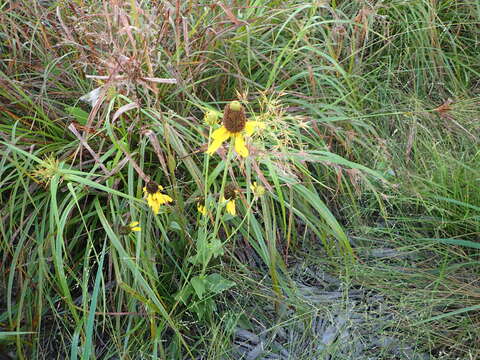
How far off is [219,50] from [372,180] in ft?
2.18

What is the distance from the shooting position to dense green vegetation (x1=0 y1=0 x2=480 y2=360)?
132cm

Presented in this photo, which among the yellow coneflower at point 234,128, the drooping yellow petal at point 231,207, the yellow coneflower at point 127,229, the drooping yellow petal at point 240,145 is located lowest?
the yellow coneflower at point 127,229

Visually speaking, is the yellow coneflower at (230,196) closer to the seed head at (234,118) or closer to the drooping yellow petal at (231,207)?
the drooping yellow petal at (231,207)

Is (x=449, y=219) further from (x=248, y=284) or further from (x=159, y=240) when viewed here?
(x=159, y=240)

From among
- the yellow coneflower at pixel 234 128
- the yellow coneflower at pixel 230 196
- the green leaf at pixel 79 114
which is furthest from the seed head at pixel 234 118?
the green leaf at pixel 79 114

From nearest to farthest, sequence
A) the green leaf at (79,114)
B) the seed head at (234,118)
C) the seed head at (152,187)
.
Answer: the seed head at (234,118) → the seed head at (152,187) → the green leaf at (79,114)

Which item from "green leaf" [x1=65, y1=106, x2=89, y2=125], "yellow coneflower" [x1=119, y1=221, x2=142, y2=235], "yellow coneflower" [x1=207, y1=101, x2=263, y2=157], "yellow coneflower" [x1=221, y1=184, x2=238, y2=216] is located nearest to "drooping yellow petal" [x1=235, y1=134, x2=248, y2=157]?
"yellow coneflower" [x1=207, y1=101, x2=263, y2=157]

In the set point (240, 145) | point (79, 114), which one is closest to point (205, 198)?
point (240, 145)

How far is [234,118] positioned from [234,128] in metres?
0.03

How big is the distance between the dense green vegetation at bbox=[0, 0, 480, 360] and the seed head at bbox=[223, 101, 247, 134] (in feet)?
0.20

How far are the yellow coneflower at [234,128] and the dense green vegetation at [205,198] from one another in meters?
0.04

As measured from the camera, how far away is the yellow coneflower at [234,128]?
3.34ft

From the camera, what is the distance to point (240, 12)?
1.91 metres

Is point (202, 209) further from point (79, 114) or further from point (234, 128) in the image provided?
point (79, 114)
